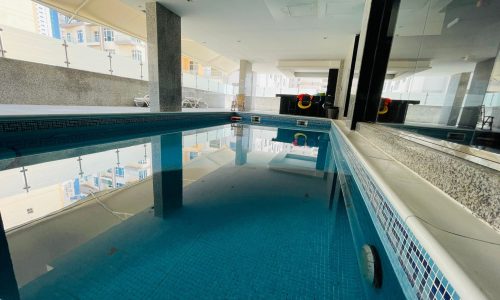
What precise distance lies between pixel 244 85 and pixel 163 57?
19.5 ft

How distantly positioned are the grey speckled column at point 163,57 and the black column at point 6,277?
14.4ft

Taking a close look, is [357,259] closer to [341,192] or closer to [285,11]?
[341,192]

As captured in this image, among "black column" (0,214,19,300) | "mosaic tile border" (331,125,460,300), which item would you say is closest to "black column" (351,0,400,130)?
"mosaic tile border" (331,125,460,300)

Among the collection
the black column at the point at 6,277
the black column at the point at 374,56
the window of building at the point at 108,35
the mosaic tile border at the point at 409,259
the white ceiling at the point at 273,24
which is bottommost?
the black column at the point at 6,277

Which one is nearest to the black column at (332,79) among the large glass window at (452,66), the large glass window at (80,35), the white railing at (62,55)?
the large glass window at (452,66)

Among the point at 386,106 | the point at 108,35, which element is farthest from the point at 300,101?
the point at 108,35

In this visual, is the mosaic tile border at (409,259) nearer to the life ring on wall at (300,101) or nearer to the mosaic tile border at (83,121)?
the mosaic tile border at (83,121)

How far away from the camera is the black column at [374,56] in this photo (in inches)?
112

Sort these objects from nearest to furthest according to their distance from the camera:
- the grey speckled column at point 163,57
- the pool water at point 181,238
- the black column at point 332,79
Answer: the pool water at point 181,238 < the grey speckled column at point 163,57 < the black column at point 332,79

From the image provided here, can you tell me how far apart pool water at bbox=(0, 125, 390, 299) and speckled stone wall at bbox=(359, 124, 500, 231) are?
18.6 inches

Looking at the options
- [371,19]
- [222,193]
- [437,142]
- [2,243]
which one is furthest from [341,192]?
[371,19]

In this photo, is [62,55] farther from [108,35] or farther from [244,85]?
[108,35]

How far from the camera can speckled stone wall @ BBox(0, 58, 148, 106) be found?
4.56 m

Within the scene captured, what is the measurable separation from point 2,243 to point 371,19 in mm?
4059
